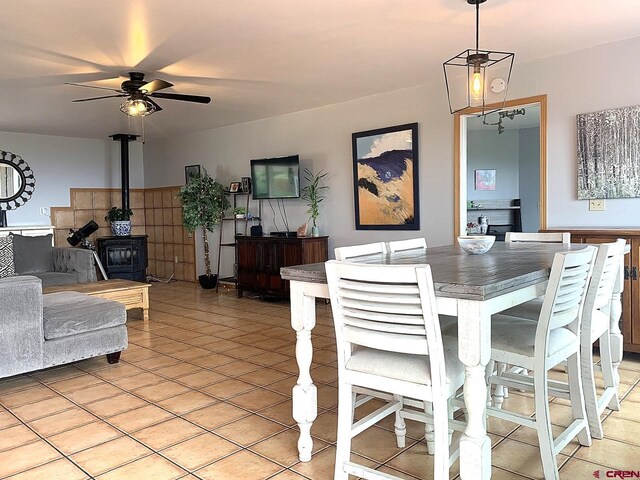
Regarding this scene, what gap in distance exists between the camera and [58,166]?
8.03 metres

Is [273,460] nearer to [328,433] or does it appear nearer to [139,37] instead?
[328,433]

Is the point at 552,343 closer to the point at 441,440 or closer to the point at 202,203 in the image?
the point at 441,440

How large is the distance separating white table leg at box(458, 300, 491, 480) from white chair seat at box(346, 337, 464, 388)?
10 centimetres

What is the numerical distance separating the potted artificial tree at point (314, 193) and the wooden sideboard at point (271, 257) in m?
0.27

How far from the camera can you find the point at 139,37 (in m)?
3.62

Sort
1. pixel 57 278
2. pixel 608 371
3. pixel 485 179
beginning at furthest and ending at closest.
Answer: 1. pixel 485 179
2. pixel 57 278
3. pixel 608 371

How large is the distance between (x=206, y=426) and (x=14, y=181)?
21.4ft

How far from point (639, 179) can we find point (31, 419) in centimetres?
443

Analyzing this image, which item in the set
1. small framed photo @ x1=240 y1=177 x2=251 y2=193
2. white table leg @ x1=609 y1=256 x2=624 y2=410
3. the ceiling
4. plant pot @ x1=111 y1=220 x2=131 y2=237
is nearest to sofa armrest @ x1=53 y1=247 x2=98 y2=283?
plant pot @ x1=111 y1=220 x2=131 y2=237

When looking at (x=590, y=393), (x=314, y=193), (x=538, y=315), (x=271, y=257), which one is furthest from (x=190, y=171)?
(x=590, y=393)

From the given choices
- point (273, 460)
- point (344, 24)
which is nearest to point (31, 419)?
point (273, 460)

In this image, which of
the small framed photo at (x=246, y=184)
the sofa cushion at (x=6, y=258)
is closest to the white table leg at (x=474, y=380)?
the small framed photo at (x=246, y=184)

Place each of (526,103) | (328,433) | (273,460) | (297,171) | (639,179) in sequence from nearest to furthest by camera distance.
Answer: (273,460)
(328,433)
(639,179)
(526,103)
(297,171)

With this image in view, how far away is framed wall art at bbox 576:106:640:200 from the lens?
3.92 m
